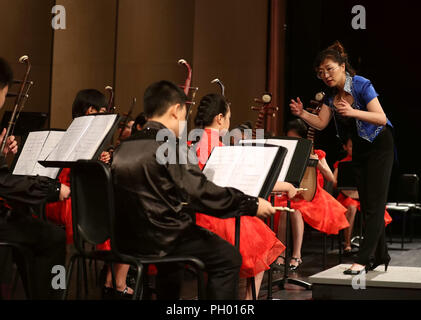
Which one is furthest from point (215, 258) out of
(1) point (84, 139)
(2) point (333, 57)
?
(2) point (333, 57)

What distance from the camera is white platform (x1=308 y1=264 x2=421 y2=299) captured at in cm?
337

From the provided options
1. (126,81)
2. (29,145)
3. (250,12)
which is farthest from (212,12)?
(29,145)

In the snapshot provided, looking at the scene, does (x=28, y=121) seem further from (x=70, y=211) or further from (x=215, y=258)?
(x=215, y=258)

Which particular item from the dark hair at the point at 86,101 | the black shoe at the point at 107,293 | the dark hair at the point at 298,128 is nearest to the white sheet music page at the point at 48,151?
the dark hair at the point at 86,101

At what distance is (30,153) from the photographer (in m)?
3.16

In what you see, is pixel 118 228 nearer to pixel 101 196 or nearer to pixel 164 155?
pixel 101 196

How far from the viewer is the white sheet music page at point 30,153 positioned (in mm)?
3098

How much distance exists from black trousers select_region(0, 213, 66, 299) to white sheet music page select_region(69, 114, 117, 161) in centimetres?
35

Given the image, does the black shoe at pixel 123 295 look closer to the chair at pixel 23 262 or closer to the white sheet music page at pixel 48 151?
the chair at pixel 23 262

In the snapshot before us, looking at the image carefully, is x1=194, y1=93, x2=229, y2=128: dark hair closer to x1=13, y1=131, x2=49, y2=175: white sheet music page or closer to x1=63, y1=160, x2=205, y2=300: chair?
x1=13, y1=131, x2=49, y2=175: white sheet music page

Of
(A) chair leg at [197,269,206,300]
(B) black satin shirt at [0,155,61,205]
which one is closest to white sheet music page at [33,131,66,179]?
(B) black satin shirt at [0,155,61,205]

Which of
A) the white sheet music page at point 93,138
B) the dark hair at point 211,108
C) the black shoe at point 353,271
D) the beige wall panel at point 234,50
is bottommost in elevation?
the black shoe at point 353,271

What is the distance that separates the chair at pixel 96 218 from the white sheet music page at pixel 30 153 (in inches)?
34.7

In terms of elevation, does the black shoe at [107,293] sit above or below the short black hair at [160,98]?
below
